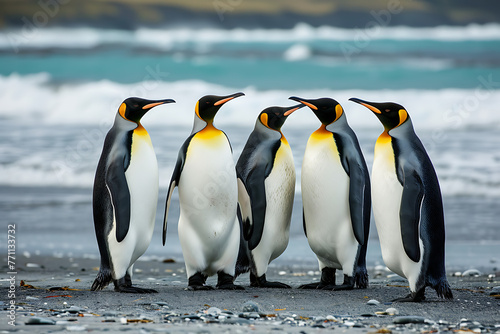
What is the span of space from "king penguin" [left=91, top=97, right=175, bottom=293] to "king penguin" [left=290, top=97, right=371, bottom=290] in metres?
1.03

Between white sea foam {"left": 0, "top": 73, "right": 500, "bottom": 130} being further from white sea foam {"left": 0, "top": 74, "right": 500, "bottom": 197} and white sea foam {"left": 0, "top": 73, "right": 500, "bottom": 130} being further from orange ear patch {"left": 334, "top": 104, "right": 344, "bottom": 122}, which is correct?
orange ear patch {"left": 334, "top": 104, "right": 344, "bottom": 122}

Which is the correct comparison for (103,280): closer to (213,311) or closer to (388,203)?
(213,311)

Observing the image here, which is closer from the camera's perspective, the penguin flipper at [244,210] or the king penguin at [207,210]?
the king penguin at [207,210]

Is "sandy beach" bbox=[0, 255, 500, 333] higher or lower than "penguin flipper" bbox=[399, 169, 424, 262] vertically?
lower

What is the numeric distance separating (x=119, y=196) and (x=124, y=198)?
32 mm

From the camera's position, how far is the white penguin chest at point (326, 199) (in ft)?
15.0

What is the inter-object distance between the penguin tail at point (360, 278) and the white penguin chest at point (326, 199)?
0.62ft

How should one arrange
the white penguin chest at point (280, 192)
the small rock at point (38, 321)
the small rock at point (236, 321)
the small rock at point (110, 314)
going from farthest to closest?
the white penguin chest at point (280, 192) < the small rock at point (110, 314) < the small rock at point (236, 321) < the small rock at point (38, 321)

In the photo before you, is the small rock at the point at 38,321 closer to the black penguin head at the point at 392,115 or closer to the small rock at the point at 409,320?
the small rock at the point at 409,320

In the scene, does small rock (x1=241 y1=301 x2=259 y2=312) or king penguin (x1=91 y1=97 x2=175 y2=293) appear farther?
king penguin (x1=91 y1=97 x2=175 y2=293)

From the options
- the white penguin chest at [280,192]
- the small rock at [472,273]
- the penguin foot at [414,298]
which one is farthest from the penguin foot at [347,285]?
the small rock at [472,273]

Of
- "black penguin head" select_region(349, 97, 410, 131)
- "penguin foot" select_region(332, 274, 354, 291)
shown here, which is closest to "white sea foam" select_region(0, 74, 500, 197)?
"penguin foot" select_region(332, 274, 354, 291)

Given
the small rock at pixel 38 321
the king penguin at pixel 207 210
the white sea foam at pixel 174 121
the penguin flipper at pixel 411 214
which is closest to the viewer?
the small rock at pixel 38 321

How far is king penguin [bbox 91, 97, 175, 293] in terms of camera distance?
4250 millimetres
